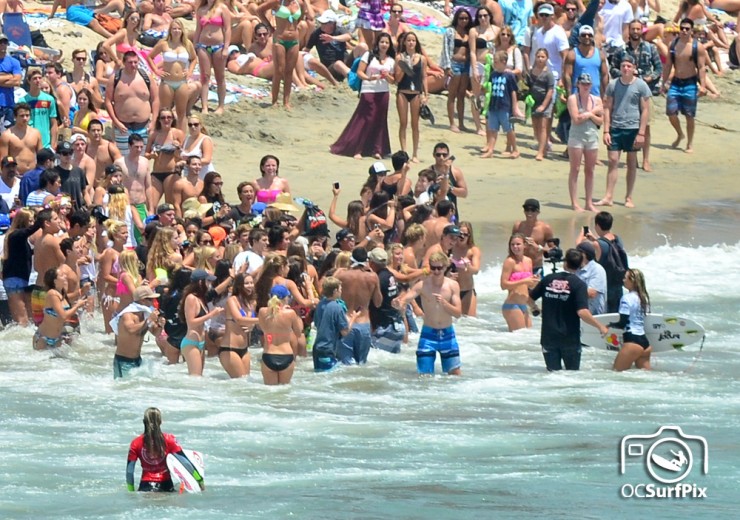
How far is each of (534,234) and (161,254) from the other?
3894 mm

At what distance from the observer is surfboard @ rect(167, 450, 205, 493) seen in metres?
11.5

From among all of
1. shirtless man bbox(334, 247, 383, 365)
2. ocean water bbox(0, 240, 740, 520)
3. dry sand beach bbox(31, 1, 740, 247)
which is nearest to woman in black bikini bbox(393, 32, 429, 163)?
dry sand beach bbox(31, 1, 740, 247)

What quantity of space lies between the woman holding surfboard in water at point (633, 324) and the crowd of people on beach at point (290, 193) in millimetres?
Result: 25

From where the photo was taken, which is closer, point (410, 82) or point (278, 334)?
point (278, 334)

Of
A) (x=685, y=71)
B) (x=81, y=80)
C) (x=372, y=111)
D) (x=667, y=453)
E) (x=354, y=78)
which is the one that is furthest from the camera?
(x=685, y=71)

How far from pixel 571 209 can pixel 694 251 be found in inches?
Result: 66.1

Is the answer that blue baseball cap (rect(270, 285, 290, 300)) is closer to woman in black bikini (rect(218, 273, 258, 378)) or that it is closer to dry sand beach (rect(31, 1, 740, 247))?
woman in black bikini (rect(218, 273, 258, 378))

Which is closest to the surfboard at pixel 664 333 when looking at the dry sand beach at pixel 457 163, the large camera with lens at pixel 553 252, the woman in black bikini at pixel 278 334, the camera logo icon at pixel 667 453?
the large camera with lens at pixel 553 252

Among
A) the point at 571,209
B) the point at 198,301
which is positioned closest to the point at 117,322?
the point at 198,301

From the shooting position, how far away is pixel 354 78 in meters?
24.6

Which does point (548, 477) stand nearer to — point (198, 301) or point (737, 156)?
point (198, 301)

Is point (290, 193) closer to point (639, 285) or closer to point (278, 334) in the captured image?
point (278, 334)

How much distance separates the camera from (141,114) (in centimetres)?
2066

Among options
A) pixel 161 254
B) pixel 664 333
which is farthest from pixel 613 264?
pixel 161 254
